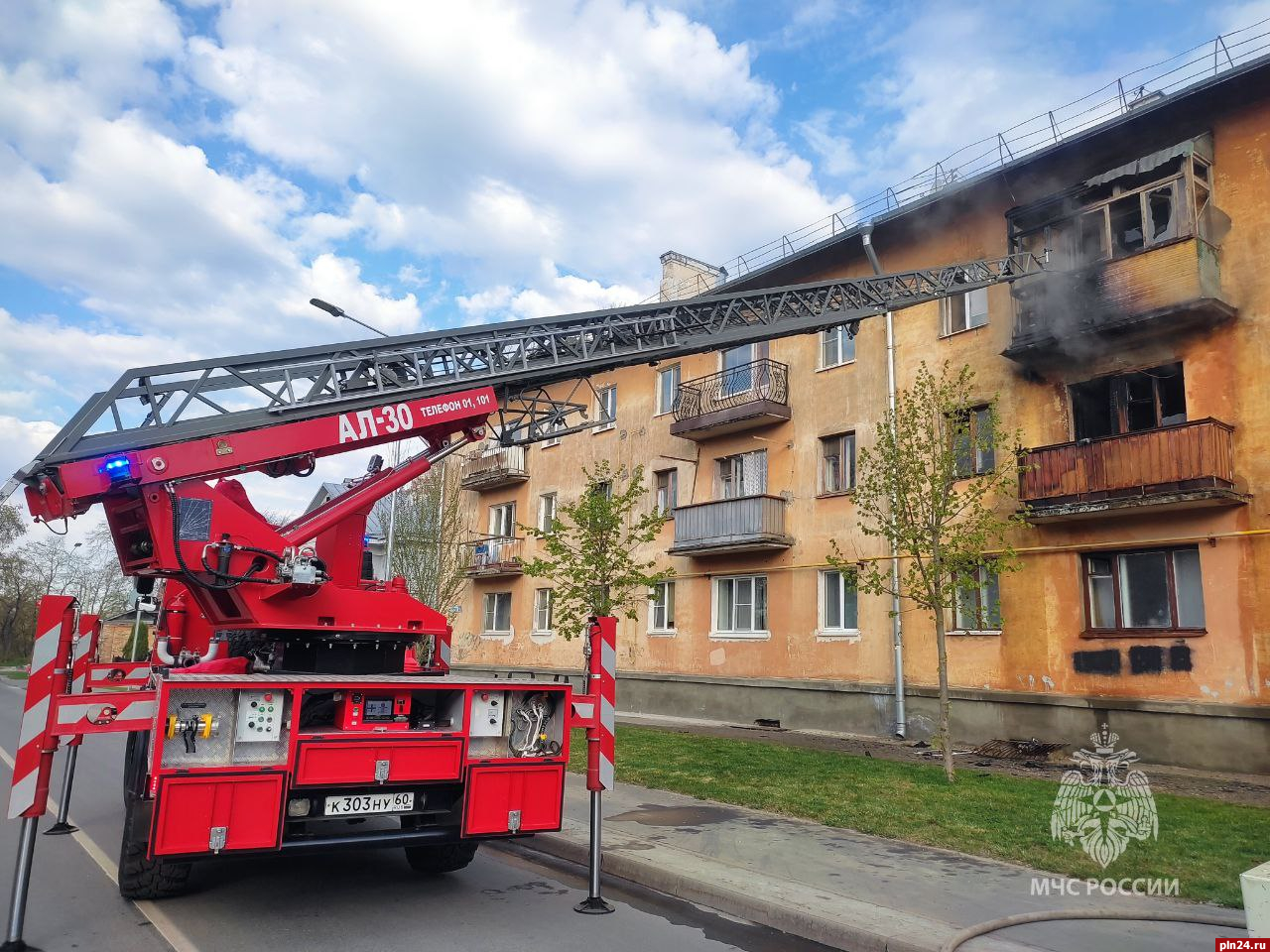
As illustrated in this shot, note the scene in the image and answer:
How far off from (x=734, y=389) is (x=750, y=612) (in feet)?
19.2

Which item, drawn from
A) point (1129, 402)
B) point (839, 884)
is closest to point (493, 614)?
point (1129, 402)

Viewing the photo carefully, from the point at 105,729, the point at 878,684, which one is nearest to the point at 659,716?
the point at 878,684

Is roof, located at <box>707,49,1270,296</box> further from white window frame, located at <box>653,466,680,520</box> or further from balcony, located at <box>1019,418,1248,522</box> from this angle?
white window frame, located at <box>653,466,680,520</box>

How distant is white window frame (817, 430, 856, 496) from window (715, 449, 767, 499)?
1.64 meters

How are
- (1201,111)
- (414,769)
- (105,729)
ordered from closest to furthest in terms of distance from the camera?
(105,729) → (414,769) → (1201,111)

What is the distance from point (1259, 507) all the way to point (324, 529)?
46.7ft

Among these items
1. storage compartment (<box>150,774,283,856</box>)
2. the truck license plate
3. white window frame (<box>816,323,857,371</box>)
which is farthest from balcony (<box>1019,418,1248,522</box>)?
storage compartment (<box>150,774,283,856</box>)

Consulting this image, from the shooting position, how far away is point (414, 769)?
18.9ft

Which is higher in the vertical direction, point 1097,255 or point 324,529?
point 1097,255

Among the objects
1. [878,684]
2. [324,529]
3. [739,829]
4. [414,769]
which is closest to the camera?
[414,769]

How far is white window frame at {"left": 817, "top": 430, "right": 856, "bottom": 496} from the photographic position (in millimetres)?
20406

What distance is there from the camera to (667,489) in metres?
25.3

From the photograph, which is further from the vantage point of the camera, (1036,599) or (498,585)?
(498,585)

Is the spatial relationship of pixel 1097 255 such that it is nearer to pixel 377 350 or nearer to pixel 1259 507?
pixel 1259 507
